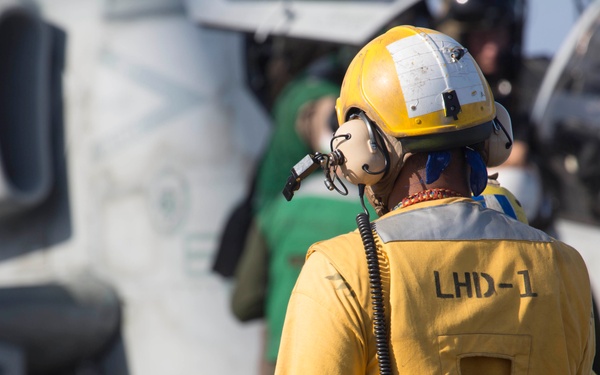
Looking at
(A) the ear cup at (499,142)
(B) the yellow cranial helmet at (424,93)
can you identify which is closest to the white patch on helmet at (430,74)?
(B) the yellow cranial helmet at (424,93)

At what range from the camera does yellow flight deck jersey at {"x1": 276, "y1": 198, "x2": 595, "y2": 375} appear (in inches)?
60.2

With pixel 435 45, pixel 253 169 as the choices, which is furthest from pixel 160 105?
pixel 435 45

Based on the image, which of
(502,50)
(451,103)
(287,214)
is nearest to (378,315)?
(451,103)

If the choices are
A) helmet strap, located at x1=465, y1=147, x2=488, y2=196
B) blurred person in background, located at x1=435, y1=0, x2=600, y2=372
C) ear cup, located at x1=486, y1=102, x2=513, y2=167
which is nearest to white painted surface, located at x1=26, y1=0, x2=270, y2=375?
blurred person in background, located at x1=435, y1=0, x2=600, y2=372

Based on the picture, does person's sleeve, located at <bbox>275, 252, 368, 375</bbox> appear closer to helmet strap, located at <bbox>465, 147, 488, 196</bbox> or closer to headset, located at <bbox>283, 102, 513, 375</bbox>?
headset, located at <bbox>283, 102, 513, 375</bbox>

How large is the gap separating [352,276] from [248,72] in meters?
4.15

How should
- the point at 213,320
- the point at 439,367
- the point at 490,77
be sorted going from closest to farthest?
1. the point at 439,367
2. the point at 490,77
3. the point at 213,320

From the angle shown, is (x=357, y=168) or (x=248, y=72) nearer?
(x=357, y=168)

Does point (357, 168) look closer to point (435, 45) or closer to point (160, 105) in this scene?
point (435, 45)

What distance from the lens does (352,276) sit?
154 centimetres

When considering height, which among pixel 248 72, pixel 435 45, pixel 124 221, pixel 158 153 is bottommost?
pixel 124 221

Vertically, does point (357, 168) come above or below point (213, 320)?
above

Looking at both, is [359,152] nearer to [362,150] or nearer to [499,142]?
[362,150]

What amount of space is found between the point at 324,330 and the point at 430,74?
47 centimetres
